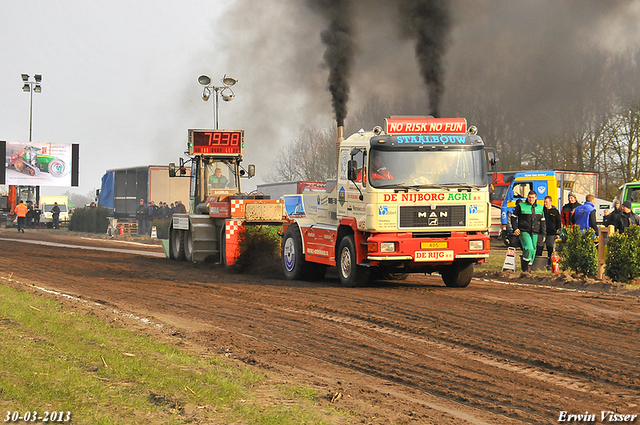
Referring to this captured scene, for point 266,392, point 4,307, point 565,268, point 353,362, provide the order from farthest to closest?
1. point 565,268
2. point 4,307
3. point 353,362
4. point 266,392

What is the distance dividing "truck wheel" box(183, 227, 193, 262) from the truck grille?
8.08m

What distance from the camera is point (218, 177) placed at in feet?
69.4

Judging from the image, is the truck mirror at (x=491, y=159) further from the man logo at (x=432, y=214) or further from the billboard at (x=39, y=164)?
the billboard at (x=39, y=164)

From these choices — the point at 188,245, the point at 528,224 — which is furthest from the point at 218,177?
the point at 528,224

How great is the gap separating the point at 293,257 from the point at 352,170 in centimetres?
309

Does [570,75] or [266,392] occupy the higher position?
[570,75]

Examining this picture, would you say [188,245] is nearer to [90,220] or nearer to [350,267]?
[350,267]

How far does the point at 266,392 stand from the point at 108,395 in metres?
1.25

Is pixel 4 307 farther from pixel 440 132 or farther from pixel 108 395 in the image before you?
pixel 440 132

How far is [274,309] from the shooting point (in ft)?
37.0

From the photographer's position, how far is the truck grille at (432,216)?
1335 cm

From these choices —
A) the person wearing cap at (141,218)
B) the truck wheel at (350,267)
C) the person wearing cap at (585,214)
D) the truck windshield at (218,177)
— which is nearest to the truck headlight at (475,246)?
the truck wheel at (350,267)

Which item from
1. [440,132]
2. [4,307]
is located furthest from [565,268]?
[4,307]

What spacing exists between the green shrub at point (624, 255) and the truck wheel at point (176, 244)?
11547 millimetres
